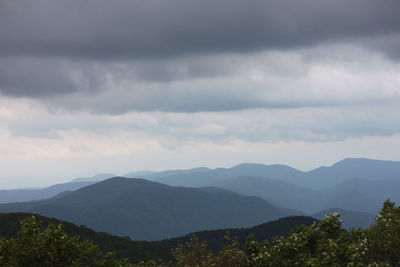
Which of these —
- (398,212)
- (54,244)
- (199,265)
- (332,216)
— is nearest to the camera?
(54,244)

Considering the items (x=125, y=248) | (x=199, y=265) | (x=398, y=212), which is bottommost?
(x=125, y=248)

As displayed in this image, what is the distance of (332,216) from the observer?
1554 inches

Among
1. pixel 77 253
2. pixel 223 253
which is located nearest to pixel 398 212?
pixel 223 253

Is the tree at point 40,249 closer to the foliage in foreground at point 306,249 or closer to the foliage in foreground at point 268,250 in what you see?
the foliage in foreground at point 268,250

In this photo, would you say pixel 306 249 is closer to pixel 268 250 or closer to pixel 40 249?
pixel 268 250

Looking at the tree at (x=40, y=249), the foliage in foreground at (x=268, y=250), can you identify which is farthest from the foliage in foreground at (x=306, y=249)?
the tree at (x=40, y=249)

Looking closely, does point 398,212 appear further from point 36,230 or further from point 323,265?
point 36,230

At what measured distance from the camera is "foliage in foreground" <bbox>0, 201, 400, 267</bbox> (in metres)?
29.6

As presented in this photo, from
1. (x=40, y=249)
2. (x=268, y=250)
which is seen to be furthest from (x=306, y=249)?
(x=40, y=249)

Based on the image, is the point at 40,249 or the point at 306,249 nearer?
the point at 40,249

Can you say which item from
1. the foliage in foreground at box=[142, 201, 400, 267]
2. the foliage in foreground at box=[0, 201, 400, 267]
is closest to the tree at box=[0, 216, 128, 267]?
the foliage in foreground at box=[0, 201, 400, 267]

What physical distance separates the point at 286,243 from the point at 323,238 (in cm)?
323

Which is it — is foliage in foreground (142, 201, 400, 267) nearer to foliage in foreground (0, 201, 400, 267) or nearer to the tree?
foliage in foreground (0, 201, 400, 267)

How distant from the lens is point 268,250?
37.6 meters
